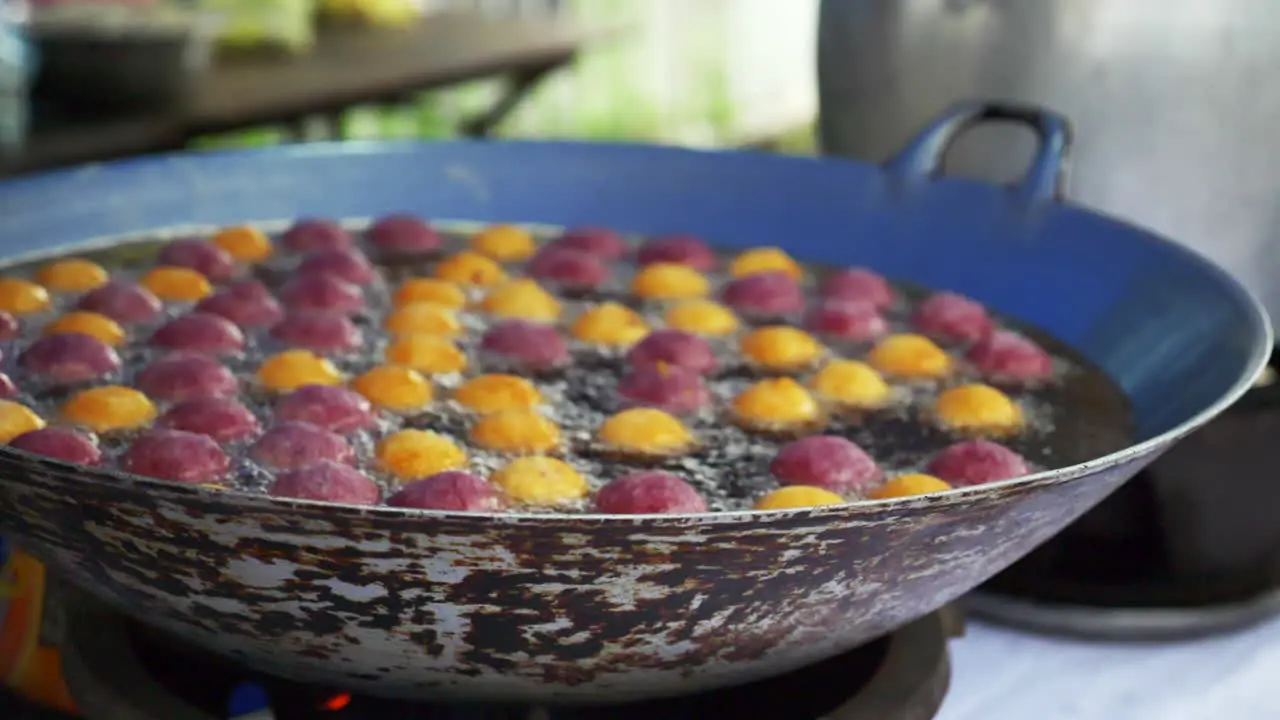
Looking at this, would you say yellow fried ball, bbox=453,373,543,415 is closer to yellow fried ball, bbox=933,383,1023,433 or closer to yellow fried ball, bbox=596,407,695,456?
yellow fried ball, bbox=596,407,695,456

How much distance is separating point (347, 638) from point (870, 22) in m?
0.96

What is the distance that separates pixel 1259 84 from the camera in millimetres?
1354

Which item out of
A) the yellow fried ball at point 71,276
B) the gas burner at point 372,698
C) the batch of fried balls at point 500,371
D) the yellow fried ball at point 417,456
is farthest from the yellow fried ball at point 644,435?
the yellow fried ball at point 71,276

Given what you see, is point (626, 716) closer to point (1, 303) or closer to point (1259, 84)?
point (1, 303)

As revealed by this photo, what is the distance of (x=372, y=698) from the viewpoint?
3.09ft

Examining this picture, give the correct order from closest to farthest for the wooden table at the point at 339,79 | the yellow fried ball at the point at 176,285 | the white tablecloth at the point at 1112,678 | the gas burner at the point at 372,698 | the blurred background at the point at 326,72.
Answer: the gas burner at the point at 372,698 < the white tablecloth at the point at 1112,678 < the yellow fried ball at the point at 176,285 < the wooden table at the point at 339,79 < the blurred background at the point at 326,72

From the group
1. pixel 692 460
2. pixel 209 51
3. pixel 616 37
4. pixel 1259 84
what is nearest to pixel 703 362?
pixel 692 460

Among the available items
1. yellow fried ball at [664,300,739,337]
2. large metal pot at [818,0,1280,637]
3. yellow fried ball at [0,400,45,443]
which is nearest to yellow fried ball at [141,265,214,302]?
yellow fried ball at [0,400,45,443]

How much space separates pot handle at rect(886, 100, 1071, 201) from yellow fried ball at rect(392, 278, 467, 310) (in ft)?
1.54

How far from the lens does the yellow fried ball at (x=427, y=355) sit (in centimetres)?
130

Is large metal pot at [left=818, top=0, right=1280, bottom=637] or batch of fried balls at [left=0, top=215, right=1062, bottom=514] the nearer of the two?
batch of fried balls at [left=0, top=215, right=1062, bottom=514]

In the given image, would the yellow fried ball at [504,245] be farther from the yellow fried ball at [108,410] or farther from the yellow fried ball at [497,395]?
the yellow fried ball at [108,410]

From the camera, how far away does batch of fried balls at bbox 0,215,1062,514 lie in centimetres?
107

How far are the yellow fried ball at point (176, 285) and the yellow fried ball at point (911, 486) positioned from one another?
75 cm
